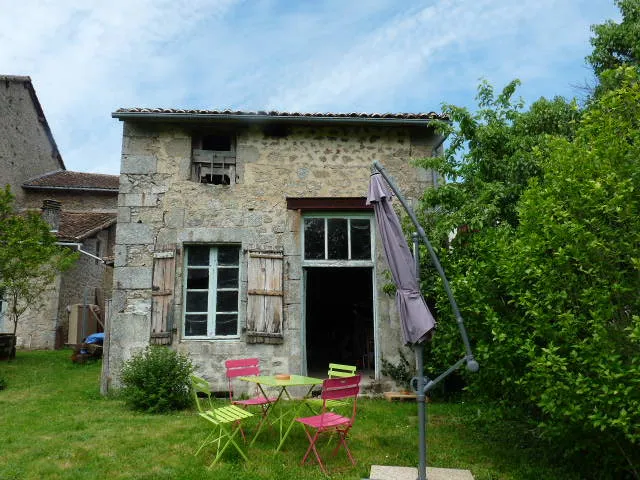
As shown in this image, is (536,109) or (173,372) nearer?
(173,372)

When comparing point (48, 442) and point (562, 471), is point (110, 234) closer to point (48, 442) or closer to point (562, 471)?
point (48, 442)

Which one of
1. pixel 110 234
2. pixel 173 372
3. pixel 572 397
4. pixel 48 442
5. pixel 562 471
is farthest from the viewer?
pixel 110 234

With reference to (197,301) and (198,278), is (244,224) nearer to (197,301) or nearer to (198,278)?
(198,278)

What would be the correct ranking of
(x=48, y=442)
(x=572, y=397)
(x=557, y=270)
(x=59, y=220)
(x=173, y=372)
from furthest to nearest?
1. (x=59, y=220)
2. (x=173, y=372)
3. (x=48, y=442)
4. (x=557, y=270)
5. (x=572, y=397)

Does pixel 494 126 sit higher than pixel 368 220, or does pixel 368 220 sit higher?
pixel 494 126

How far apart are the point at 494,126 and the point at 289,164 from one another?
3.16 metres

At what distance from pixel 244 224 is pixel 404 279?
3966 millimetres

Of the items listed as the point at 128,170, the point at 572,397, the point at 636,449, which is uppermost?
the point at 128,170

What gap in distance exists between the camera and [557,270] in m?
3.89

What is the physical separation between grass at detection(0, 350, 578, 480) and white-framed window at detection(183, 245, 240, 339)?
1466 millimetres

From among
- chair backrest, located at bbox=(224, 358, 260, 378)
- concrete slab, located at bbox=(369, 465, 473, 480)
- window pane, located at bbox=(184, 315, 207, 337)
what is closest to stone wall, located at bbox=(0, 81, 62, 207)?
window pane, located at bbox=(184, 315, 207, 337)

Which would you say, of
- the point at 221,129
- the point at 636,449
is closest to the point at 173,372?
the point at 221,129

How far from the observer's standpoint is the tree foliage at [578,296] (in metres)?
3.42

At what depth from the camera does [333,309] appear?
12430 millimetres
